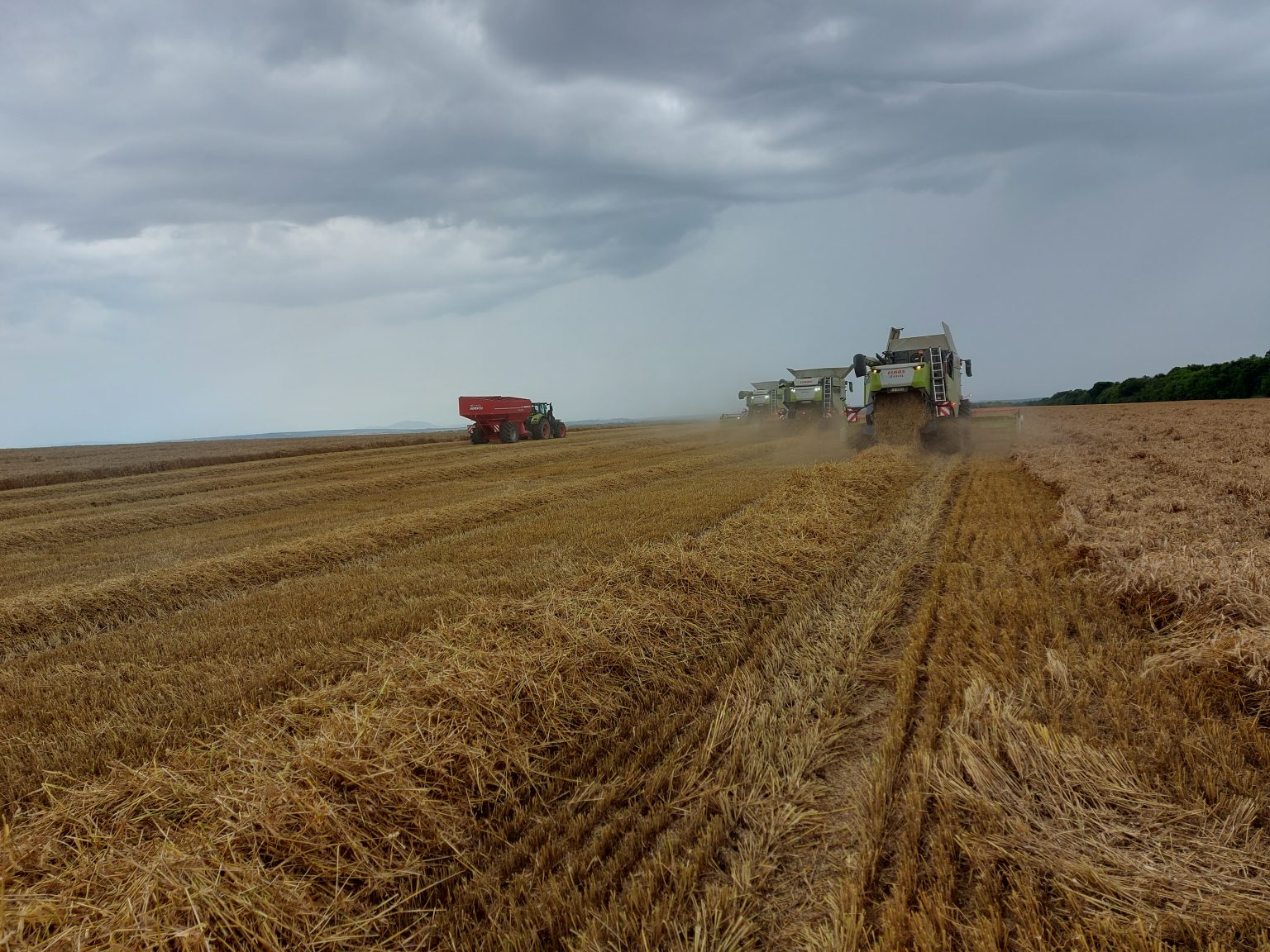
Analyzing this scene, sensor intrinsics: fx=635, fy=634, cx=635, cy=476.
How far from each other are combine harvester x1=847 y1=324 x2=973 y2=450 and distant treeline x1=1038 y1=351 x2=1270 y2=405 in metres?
47.7

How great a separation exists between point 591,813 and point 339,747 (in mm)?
1234

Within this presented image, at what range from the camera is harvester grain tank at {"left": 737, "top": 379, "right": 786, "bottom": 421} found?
33.1 metres

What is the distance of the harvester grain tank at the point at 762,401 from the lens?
3309 cm

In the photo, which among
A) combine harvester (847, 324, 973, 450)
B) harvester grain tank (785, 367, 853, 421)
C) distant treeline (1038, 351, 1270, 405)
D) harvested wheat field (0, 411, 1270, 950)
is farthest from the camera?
distant treeline (1038, 351, 1270, 405)

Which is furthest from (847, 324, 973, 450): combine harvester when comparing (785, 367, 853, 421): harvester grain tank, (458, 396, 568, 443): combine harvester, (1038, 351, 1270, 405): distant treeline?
(1038, 351, 1270, 405): distant treeline

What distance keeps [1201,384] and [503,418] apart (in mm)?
59983

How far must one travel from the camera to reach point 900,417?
17.3 meters

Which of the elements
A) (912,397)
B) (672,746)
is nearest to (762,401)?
(912,397)

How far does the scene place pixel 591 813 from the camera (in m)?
2.79

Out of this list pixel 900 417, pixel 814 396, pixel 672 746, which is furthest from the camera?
pixel 814 396

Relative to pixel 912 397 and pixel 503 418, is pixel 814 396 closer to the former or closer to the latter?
pixel 912 397

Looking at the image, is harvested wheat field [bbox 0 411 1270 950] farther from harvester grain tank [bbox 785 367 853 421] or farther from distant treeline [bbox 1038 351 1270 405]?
distant treeline [bbox 1038 351 1270 405]

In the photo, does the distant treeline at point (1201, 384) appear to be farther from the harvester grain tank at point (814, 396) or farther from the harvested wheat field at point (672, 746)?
the harvested wheat field at point (672, 746)

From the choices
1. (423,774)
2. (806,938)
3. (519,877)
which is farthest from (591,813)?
(806,938)
